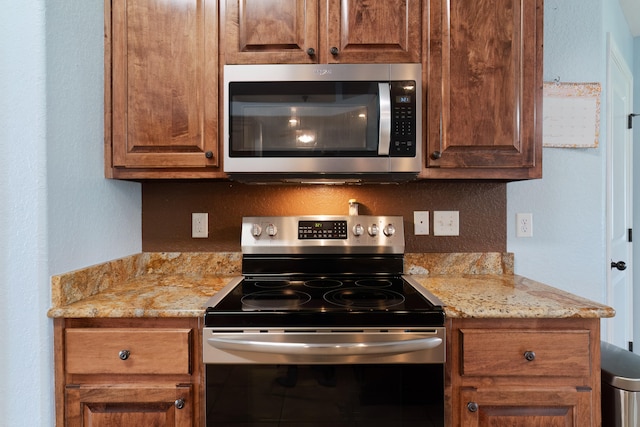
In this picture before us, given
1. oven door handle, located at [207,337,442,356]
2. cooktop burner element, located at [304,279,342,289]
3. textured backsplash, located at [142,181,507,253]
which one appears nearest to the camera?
oven door handle, located at [207,337,442,356]

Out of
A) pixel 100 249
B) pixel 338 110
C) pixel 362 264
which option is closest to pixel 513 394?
pixel 362 264

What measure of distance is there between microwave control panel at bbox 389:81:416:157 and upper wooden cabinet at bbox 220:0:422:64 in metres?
0.14

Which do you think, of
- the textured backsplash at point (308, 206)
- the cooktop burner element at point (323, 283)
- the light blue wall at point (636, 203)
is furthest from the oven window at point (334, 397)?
the light blue wall at point (636, 203)

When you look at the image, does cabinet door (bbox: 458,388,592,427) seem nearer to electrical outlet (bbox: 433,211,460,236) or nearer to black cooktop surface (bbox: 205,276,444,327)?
black cooktop surface (bbox: 205,276,444,327)

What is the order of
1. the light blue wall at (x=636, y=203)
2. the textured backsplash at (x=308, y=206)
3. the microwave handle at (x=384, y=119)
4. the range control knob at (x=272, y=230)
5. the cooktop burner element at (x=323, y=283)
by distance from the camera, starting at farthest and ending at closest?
the light blue wall at (x=636, y=203)
the textured backsplash at (x=308, y=206)
the range control knob at (x=272, y=230)
the cooktop burner element at (x=323, y=283)
the microwave handle at (x=384, y=119)

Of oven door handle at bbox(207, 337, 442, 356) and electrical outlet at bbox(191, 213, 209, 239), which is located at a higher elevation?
electrical outlet at bbox(191, 213, 209, 239)

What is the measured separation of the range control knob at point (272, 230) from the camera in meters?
1.73

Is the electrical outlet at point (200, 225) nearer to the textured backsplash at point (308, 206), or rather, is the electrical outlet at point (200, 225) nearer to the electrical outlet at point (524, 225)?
the textured backsplash at point (308, 206)

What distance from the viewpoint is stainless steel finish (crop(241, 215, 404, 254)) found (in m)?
1.74

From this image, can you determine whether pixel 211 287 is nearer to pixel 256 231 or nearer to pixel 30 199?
pixel 256 231

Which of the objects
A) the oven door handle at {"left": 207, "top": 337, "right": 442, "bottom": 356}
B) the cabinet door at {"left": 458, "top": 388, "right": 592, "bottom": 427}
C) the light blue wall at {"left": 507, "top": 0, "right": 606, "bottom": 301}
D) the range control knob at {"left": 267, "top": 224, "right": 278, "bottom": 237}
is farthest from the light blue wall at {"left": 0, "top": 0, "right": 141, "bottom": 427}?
the light blue wall at {"left": 507, "top": 0, "right": 606, "bottom": 301}

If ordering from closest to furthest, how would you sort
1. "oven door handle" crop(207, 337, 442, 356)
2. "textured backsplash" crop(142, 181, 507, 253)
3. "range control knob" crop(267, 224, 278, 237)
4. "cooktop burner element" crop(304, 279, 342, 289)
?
"oven door handle" crop(207, 337, 442, 356)
"cooktop burner element" crop(304, 279, 342, 289)
"range control knob" crop(267, 224, 278, 237)
"textured backsplash" crop(142, 181, 507, 253)

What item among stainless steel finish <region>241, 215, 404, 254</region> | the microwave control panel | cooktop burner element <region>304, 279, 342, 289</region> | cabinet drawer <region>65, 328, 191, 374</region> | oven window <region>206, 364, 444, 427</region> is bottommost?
oven window <region>206, 364, 444, 427</region>

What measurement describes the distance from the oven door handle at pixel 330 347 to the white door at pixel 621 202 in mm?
1492
